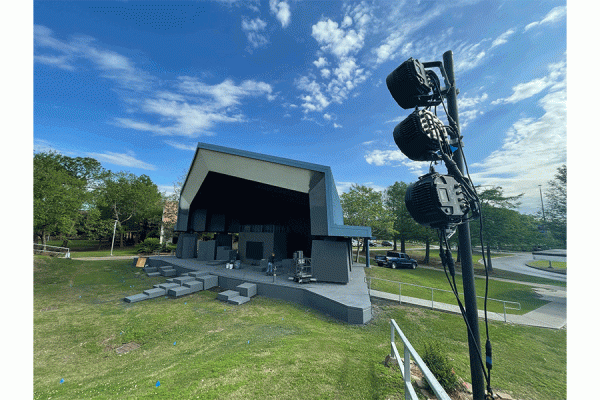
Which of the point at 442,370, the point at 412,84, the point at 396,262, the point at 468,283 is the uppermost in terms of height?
the point at 412,84

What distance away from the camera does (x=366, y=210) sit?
28.2m

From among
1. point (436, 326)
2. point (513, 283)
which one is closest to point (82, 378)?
point (436, 326)

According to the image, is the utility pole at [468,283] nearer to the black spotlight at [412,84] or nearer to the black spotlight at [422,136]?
the black spotlight at [412,84]

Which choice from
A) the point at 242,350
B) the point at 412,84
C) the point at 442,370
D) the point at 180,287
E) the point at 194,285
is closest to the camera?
the point at 412,84

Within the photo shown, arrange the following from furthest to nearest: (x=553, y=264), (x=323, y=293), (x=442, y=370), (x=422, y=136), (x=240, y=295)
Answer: (x=553, y=264) → (x=240, y=295) → (x=323, y=293) → (x=442, y=370) → (x=422, y=136)

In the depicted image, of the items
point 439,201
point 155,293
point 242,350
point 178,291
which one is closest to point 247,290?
point 178,291

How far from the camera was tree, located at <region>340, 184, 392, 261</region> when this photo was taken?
93.2ft

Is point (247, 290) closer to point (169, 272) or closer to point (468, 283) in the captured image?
point (169, 272)

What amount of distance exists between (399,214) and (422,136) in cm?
3238

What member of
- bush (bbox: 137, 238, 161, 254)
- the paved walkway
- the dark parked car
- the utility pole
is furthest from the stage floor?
bush (bbox: 137, 238, 161, 254)

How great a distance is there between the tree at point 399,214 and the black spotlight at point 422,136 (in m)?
28.3

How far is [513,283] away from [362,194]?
56.0 feet

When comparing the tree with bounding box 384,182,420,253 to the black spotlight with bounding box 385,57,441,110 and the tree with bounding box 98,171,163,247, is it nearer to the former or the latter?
the black spotlight with bounding box 385,57,441,110

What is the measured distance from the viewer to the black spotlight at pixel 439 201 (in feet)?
7.22
